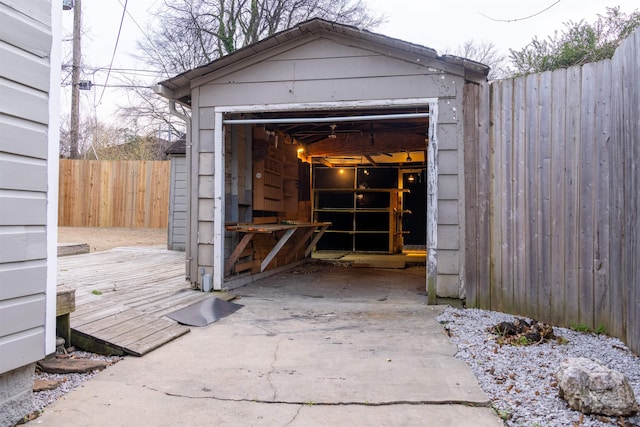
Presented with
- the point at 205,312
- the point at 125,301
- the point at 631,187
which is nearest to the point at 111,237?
the point at 125,301

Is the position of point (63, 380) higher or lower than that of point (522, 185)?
lower

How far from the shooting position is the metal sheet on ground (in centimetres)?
416

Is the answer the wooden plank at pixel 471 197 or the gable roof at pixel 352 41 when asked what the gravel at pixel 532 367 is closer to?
the wooden plank at pixel 471 197

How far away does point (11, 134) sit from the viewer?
210 centimetres

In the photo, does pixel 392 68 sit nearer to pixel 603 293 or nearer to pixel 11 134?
pixel 603 293

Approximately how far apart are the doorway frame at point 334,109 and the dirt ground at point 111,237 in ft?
20.9

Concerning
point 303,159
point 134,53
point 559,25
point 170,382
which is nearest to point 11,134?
point 170,382

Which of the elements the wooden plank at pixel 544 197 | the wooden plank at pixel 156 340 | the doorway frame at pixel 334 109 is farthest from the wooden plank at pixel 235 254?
the wooden plank at pixel 544 197

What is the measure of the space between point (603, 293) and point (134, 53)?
17.3 metres

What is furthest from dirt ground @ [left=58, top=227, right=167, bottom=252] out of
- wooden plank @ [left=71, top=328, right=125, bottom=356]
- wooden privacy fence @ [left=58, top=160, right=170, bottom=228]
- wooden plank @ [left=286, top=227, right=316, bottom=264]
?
wooden plank @ [left=71, top=328, right=125, bottom=356]

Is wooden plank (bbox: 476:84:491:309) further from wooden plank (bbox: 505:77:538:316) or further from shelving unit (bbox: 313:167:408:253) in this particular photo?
shelving unit (bbox: 313:167:408:253)

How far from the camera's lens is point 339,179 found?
12.2 m

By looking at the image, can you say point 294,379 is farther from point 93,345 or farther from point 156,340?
point 93,345

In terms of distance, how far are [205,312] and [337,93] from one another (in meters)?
2.76
